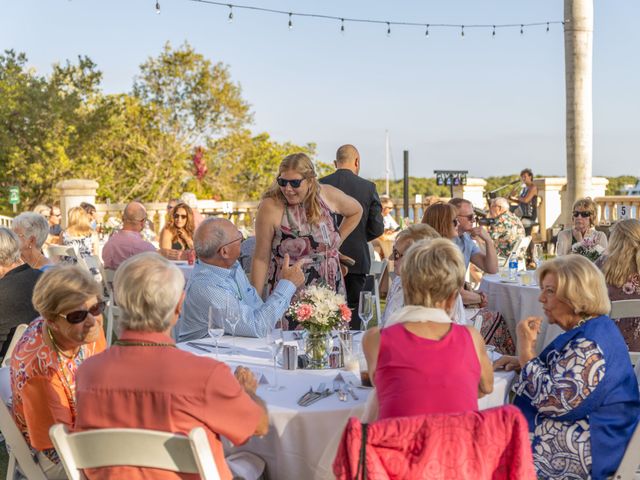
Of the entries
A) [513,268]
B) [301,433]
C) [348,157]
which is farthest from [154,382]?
[513,268]

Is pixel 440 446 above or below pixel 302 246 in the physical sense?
below

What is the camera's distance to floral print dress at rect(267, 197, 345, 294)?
16.0 feet

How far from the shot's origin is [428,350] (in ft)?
8.62

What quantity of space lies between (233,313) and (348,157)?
2.86m

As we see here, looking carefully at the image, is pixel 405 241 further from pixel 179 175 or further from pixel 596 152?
pixel 179 175

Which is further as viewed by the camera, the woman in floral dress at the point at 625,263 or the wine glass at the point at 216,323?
the woman in floral dress at the point at 625,263

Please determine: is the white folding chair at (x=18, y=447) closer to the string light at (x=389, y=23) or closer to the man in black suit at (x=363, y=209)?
the man in black suit at (x=363, y=209)

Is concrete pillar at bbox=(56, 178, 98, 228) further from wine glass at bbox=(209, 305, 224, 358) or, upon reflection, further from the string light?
wine glass at bbox=(209, 305, 224, 358)

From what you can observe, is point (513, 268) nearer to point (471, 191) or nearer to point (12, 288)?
point (12, 288)

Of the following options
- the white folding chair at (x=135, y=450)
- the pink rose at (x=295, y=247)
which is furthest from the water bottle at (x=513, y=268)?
the white folding chair at (x=135, y=450)

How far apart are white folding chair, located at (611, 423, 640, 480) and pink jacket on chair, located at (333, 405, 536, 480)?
88 centimetres

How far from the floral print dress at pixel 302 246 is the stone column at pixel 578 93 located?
352 inches

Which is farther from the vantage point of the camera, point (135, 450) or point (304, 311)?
point (304, 311)

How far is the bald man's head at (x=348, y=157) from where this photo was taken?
6.54 m
